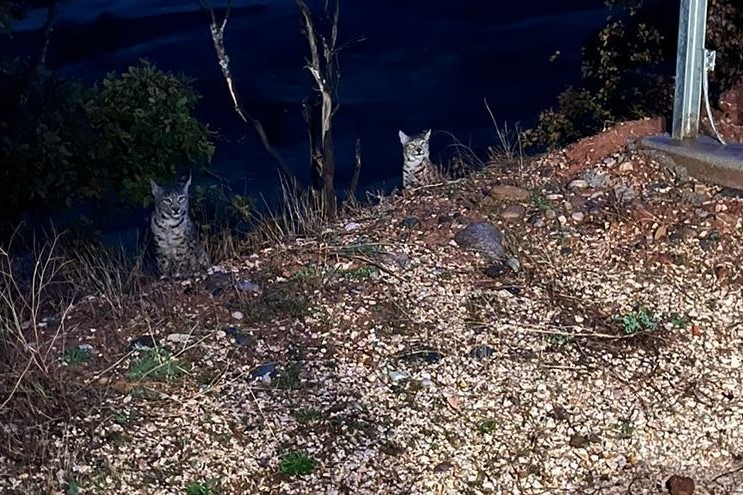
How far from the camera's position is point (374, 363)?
4238 millimetres

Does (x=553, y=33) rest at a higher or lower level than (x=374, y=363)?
lower

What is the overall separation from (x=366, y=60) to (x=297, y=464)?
1301 cm

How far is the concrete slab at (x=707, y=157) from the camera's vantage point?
5.29 m

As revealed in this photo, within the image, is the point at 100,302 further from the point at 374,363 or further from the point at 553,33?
the point at 553,33

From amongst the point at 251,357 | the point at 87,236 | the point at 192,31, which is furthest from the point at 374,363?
the point at 192,31

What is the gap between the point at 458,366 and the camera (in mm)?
4223

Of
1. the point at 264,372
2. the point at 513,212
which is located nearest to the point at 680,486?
the point at 264,372

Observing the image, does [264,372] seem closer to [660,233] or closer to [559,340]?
[559,340]

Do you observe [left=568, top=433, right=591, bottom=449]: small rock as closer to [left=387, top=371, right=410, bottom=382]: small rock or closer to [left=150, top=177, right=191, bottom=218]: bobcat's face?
[left=387, top=371, right=410, bottom=382]: small rock

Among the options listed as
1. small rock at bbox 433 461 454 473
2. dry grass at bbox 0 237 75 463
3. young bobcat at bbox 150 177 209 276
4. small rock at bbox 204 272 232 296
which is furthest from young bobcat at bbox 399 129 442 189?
small rock at bbox 433 461 454 473

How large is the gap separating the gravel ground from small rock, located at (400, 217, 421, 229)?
1 cm

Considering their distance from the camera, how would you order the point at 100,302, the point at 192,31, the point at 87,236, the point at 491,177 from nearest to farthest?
the point at 100,302
the point at 491,177
the point at 87,236
the point at 192,31

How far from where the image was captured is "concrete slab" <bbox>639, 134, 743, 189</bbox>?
5.29 metres

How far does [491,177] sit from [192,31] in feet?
35.7
